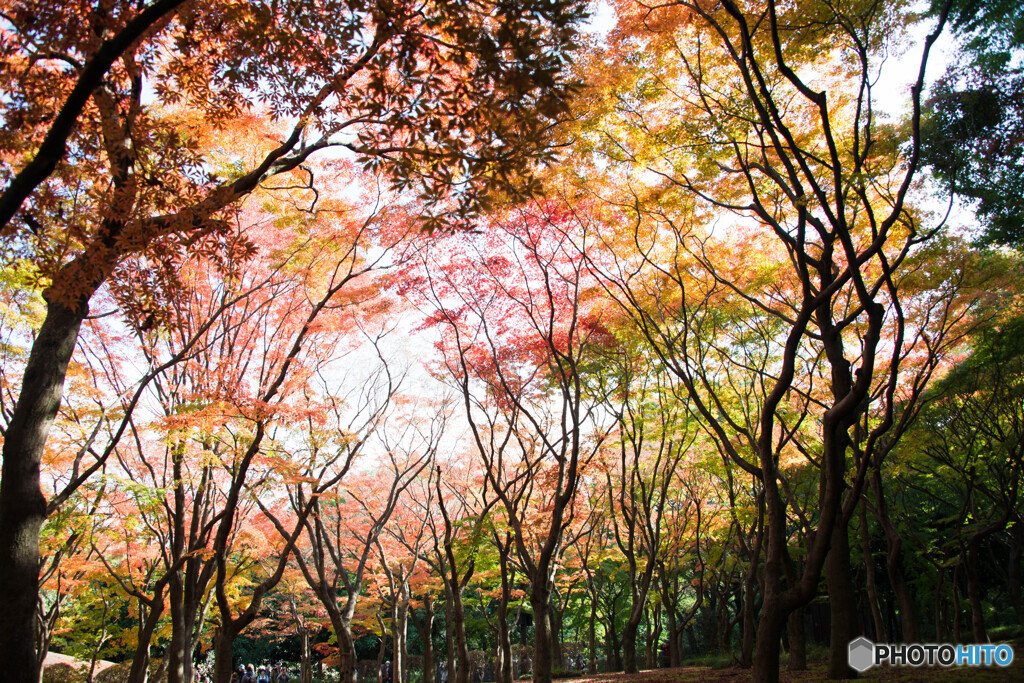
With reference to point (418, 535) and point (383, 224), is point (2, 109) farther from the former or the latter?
point (418, 535)

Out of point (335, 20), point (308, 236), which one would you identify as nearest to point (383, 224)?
point (308, 236)

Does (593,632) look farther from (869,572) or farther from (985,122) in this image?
(985,122)

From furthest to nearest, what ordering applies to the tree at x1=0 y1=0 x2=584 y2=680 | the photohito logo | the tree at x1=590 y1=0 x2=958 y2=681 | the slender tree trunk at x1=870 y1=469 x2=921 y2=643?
the slender tree trunk at x1=870 y1=469 x2=921 y2=643 < the photohito logo < the tree at x1=590 y1=0 x2=958 y2=681 < the tree at x1=0 y1=0 x2=584 y2=680

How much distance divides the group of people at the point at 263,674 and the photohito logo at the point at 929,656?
22.6 meters

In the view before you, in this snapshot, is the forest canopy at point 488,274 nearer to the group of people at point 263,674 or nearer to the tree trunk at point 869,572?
→ the tree trunk at point 869,572

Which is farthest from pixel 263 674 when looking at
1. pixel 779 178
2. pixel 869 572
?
pixel 779 178

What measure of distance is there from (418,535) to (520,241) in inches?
366

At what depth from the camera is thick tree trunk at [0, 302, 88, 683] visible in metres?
3.47


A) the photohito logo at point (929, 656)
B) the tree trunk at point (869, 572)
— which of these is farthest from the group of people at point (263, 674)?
the photohito logo at point (929, 656)

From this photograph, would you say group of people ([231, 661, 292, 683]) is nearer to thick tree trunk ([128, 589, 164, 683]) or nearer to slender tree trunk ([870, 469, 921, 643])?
thick tree trunk ([128, 589, 164, 683])

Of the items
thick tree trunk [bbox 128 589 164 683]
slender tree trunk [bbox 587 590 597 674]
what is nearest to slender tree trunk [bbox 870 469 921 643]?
slender tree trunk [bbox 587 590 597 674]

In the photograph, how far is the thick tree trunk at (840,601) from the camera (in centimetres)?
667

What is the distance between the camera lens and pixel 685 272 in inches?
391

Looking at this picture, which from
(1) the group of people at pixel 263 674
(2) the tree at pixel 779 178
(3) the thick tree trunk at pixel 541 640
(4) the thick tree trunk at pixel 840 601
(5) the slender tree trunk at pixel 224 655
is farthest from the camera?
(1) the group of people at pixel 263 674
